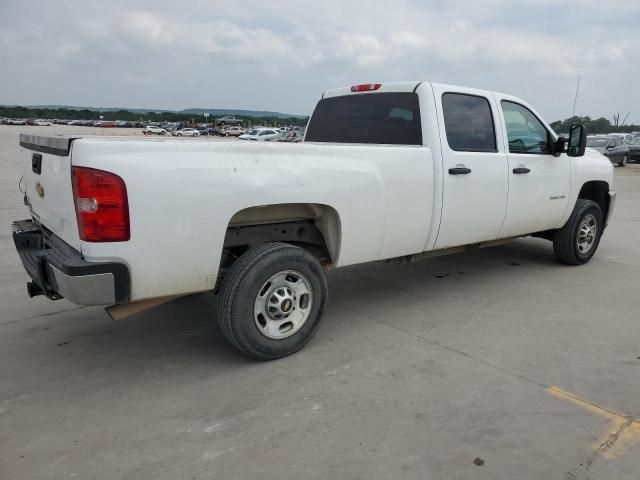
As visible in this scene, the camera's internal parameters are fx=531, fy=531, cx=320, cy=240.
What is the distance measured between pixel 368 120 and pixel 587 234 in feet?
10.4

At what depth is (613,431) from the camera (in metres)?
2.83

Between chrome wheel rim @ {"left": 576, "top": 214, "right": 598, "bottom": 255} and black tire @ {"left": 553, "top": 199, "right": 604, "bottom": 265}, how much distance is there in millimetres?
15

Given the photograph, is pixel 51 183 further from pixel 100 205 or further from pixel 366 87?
pixel 366 87

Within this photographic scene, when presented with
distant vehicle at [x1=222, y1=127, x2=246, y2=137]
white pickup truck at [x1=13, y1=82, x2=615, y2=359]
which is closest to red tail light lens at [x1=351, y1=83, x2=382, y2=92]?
white pickup truck at [x1=13, y1=82, x2=615, y2=359]

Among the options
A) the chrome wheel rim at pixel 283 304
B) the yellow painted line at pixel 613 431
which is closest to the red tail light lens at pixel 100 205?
the chrome wheel rim at pixel 283 304

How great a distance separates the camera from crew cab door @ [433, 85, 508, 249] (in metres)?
4.43

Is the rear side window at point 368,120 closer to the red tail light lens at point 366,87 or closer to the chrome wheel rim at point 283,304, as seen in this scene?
the red tail light lens at point 366,87

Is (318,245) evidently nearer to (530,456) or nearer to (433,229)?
(433,229)

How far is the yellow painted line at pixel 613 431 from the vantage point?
2.67 meters

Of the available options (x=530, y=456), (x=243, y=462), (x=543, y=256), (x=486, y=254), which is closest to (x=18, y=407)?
(x=243, y=462)

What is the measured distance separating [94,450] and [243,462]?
757mm

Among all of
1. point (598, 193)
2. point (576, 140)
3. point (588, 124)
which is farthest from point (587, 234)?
point (588, 124)

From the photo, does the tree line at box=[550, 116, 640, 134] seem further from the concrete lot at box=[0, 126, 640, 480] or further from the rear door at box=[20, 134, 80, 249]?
the rear door at box=[20, 134, 80, 249]

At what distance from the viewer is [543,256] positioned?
6797mm
